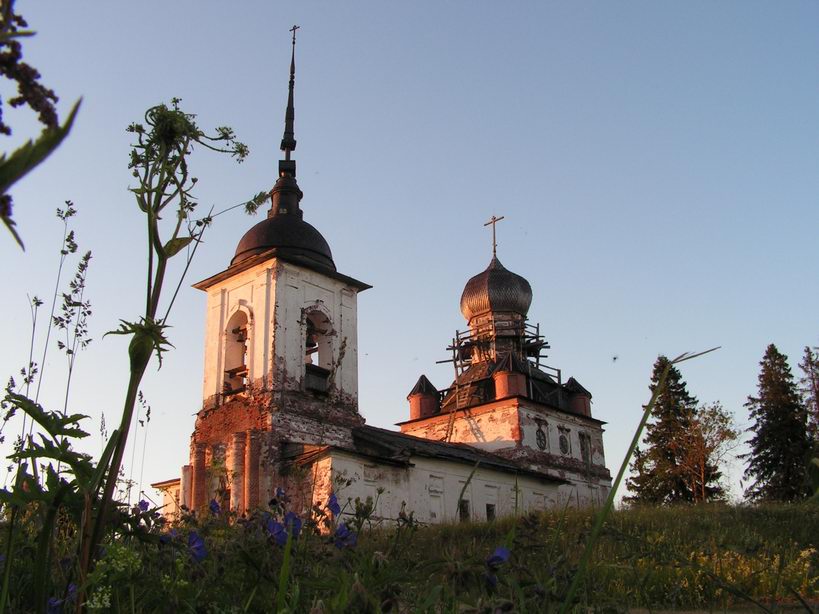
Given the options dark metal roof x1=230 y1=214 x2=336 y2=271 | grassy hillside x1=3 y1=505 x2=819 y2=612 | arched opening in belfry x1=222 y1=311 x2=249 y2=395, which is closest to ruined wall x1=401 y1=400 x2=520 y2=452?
dark metal roof x1=230 y1=214 x2=336 y2=271

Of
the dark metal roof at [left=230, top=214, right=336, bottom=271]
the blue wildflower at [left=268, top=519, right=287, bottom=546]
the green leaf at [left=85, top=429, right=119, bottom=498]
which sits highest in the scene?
the dark metal roof at [left=230, top=214, right=336, bottom=271]

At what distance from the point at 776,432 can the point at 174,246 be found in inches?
1659

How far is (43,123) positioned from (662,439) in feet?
140

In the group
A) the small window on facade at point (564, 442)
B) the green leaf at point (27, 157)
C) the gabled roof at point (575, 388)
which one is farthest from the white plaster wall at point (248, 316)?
the green leaf at point (27, 157)

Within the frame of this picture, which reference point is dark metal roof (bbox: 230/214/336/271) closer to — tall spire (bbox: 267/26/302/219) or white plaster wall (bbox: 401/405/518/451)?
tall spire (bbox: 267/26/302/219)

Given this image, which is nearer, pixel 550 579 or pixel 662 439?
pixel 550 579

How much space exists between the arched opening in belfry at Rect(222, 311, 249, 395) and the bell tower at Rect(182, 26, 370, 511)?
0.03m

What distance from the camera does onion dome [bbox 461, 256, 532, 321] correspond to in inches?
1686

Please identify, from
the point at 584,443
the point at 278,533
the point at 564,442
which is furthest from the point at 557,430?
the point at 278,533

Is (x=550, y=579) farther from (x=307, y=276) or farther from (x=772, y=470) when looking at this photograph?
(x=772, y=470)

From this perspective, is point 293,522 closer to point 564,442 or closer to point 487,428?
point 487,428

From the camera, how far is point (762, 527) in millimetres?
14008

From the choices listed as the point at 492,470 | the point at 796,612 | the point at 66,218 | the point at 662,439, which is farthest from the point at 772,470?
the point at 66,218

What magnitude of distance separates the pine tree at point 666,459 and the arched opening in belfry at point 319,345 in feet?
65.9
